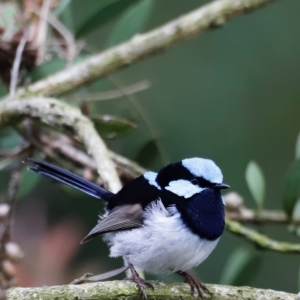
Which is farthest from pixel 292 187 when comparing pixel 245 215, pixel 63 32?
pixel 63 32

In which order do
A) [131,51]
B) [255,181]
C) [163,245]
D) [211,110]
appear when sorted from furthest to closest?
[211,110], [131,51], [255,181], [163,245]

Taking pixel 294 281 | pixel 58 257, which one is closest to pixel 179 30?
pixel 58 257

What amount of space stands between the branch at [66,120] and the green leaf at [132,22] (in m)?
0.60

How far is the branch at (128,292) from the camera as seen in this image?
1715 millimetres

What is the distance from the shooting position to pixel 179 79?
15.4 ft

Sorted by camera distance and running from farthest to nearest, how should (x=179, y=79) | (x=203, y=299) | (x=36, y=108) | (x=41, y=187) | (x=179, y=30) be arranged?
(x=179, y=79)
(x=41, y=187)
(x=179, y=30)
(x=36, y=108)
(x=203, y=299)

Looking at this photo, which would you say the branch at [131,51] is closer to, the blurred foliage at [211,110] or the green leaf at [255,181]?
the blurred foliage at [211,110]

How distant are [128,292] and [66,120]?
0.81m

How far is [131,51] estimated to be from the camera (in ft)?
9.09

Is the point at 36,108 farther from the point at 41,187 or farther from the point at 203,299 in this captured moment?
the point at 41,187

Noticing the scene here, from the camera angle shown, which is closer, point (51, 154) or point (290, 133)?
point (51, 154)

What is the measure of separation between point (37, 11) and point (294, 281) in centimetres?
237

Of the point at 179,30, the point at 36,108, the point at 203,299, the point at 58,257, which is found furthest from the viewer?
the point at 58,257

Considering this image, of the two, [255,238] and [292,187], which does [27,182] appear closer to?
[255,238]
